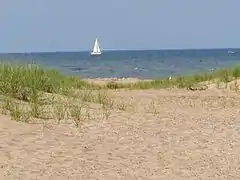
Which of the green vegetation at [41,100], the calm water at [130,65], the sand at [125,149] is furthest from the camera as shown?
the calm water at [130,65]

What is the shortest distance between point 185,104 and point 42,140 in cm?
709

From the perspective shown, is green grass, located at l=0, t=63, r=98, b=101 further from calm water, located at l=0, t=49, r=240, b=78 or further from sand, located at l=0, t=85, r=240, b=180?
sand, located at l=0, t=85, r=240, b=180

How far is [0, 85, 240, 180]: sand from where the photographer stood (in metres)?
6.64

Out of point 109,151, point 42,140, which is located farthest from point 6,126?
point 109,151

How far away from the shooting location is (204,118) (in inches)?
444

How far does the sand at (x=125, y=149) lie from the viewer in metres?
6.64

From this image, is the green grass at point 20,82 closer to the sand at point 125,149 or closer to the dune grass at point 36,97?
the dune grass at point 36,97

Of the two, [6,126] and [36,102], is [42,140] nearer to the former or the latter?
[6,126]

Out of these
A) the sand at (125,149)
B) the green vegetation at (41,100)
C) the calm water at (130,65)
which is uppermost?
the green vegetation at (41,100)

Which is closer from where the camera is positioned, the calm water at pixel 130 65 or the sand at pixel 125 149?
the sand at pixel 125 149

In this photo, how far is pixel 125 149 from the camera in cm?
777

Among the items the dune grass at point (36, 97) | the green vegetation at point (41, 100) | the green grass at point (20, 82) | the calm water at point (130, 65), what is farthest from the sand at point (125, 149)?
the calm water at point (130, 65)

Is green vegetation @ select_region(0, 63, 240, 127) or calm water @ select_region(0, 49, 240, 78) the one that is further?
calm water @ select_region(0, 49, 240, 78)

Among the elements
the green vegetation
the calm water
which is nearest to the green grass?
the green vegetation
